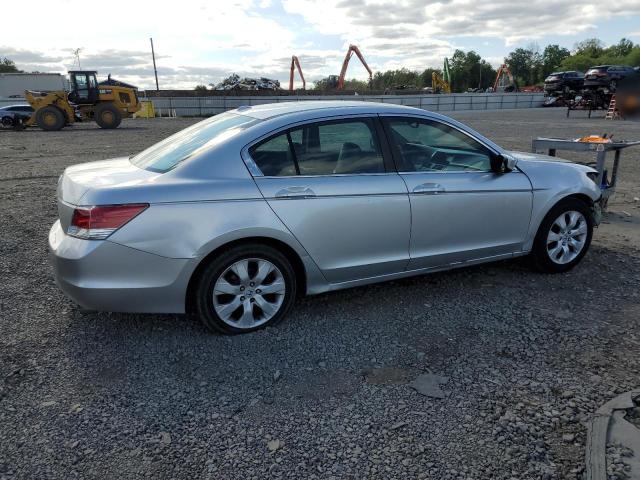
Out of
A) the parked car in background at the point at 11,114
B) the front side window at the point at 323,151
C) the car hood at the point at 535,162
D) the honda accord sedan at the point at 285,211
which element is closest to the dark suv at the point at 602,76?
the car hood at the point at 535,162

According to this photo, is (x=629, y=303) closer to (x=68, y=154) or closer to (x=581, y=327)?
(x=581, y=327)

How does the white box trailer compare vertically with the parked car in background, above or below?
above

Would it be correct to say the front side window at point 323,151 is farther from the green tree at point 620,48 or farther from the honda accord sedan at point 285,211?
the green tree at point 620,48

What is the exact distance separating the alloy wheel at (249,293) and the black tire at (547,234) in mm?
2486

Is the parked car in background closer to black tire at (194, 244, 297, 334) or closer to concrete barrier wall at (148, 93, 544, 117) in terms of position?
concrete barrier wall at (148, 93, 544, 117)

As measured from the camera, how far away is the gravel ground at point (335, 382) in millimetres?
2545

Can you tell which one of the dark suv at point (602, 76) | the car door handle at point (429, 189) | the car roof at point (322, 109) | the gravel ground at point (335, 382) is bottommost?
the gravel ground at point (335, 382)

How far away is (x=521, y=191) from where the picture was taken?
14.9 ft

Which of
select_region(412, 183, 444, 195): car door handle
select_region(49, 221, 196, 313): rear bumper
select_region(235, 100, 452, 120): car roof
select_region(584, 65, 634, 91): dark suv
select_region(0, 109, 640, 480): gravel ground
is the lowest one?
select_region(0, 109, 640, 480): gravel ground

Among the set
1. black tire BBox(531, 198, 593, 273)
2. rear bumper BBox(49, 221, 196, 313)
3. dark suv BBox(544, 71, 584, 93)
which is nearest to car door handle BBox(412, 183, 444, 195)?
black tire BBox(531, 198, 593, 273)

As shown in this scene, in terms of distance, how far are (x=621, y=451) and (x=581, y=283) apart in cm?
246

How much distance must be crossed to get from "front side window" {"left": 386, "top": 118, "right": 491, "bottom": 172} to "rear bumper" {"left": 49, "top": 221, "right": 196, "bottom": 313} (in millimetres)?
1868

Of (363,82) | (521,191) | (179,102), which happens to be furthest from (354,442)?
(363,82)

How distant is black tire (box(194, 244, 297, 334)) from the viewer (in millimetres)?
3527
